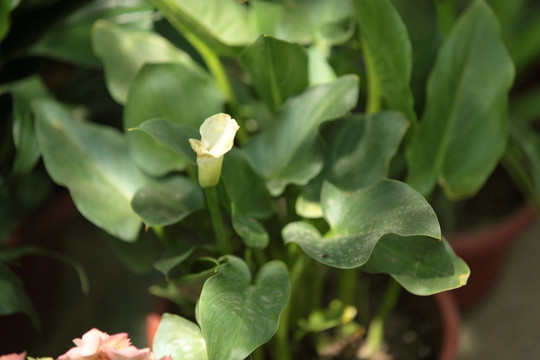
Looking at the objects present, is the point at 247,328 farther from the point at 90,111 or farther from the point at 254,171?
the point at 90,111

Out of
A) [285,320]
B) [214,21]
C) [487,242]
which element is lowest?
[487,242]

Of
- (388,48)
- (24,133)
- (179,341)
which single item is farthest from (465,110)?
(24,133)

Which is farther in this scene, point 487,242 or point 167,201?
point 487,242

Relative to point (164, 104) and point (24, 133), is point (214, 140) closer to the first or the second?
point (164, 104)

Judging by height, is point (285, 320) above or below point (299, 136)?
below

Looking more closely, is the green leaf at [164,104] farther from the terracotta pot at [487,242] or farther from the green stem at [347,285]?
the terracotta pot at [487,242]

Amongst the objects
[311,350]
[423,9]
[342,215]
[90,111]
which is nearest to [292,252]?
[342,215]

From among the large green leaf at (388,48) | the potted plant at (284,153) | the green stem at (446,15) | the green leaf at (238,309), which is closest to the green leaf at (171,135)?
the potted plant at (284,153)
